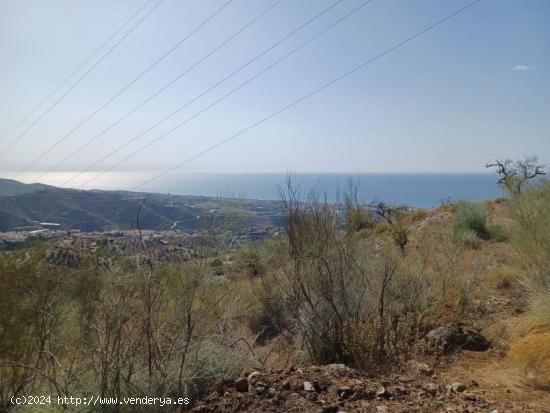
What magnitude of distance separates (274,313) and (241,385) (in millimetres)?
4996

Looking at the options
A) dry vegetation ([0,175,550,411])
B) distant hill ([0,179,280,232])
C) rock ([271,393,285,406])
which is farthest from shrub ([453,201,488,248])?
rock ([271,393,285,406])

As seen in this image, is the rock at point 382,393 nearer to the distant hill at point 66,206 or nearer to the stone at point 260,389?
the stone at point 260,389

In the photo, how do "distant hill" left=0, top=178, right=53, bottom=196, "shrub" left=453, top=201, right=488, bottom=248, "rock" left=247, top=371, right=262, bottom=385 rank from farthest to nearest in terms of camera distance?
"shrub" left=453, top=201, right=488, bottom=248 → "distant hill" left=0, top=178, right=53, bottom=196 → "rock" left=247, top=371, right=262, bottom=385

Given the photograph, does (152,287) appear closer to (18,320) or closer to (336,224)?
(18,320)

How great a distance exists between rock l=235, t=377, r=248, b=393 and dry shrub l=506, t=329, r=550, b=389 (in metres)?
3.45

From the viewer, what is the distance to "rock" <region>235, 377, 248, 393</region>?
467 cm

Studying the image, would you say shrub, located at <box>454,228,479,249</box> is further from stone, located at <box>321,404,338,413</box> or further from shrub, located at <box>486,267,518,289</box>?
stone, located at <box>321,404,338,413</box>

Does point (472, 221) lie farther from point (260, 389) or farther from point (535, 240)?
Result: point (260, 389)

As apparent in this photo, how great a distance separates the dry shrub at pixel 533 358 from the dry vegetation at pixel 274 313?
0.06ft

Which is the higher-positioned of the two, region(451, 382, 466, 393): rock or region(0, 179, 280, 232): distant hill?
region(0, 179, 280, 232): distant hill

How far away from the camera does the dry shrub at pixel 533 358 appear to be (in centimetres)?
503

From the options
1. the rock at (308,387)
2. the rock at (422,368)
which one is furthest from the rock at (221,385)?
the rock at (422,368)

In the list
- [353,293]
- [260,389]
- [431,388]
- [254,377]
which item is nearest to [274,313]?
[353,293]

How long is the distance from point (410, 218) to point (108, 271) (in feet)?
72.6
